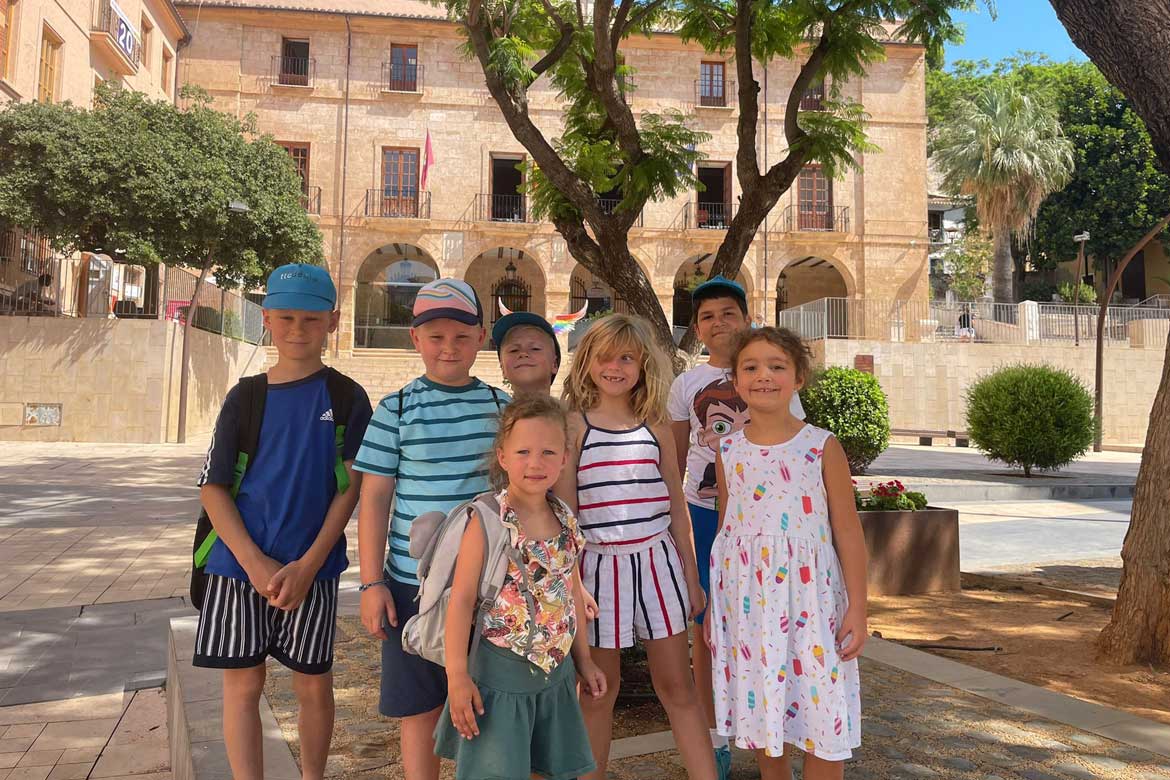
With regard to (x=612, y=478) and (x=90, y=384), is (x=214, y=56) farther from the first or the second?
(x=612, y=478)

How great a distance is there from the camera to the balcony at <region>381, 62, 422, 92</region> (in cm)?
2495

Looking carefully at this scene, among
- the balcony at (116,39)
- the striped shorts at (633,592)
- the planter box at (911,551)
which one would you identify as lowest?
the planter box at (911,551)

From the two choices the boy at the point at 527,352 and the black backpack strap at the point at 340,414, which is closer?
the black backpack strap at the point at 340,414

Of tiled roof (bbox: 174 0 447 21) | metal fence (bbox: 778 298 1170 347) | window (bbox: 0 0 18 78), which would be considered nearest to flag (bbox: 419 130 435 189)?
tiled roof (bbox: 174 0 447 21)

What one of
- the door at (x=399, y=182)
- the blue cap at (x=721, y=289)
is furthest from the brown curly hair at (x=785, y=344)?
the door at (x=399, y=182)

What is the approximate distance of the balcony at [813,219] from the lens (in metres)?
25.9

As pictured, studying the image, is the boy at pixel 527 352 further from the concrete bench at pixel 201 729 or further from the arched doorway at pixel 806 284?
the arched doorway at pixel 806 284

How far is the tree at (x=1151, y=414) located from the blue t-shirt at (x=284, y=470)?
12.5 ft

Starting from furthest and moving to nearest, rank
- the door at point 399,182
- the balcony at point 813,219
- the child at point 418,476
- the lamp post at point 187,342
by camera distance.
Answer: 1. the balcony at point 813,219
2. the door at point 399,182
3. the lamp post at point 187,342
4. the child at point 418,476

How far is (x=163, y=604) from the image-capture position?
4953 millimetres

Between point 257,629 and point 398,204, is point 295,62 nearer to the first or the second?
point 398,204

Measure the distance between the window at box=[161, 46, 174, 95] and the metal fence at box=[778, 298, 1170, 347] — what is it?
20.5 meters

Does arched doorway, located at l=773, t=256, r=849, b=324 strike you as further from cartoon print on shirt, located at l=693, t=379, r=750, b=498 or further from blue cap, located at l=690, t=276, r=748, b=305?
cartoon print on shirt, located at l=693, t=379, r=750, b=498

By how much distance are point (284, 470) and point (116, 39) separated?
21.4 meters
